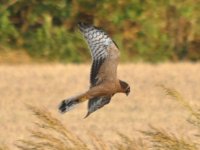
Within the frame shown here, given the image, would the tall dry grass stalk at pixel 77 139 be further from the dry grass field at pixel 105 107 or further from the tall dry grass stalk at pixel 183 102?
the dry grass field at pixel 105 107

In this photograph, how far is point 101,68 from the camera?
522cm

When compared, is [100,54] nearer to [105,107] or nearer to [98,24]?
[105,107]

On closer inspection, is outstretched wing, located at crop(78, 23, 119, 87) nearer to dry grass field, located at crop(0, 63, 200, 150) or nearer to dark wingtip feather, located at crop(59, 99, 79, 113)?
dark wingtip feather, located at crop(59, 99, 79, 113)

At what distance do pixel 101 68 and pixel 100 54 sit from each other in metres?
0.07

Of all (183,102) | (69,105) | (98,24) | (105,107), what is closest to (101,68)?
(69,105)

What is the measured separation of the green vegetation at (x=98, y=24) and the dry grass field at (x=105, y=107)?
902 mm

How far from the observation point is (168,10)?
747 inches

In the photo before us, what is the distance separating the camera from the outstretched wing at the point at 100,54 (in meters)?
5.19

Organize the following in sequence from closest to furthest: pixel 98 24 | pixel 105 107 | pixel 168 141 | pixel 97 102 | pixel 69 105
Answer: pixel 69 105 < pixel 97 102 < pixel 168 141 < pixel 105 107 < pixel 98 24

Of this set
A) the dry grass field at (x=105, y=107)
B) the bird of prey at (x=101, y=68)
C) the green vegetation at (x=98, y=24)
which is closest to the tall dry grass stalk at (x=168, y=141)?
the bird of prey at (x=101, y=68)

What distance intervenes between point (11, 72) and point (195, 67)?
9.99 ft

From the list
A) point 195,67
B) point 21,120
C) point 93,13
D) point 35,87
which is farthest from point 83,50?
point 21,120

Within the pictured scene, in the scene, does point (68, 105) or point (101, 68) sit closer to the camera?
point (68, 105)

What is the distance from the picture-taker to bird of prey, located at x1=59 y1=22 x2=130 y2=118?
5.16 meters
